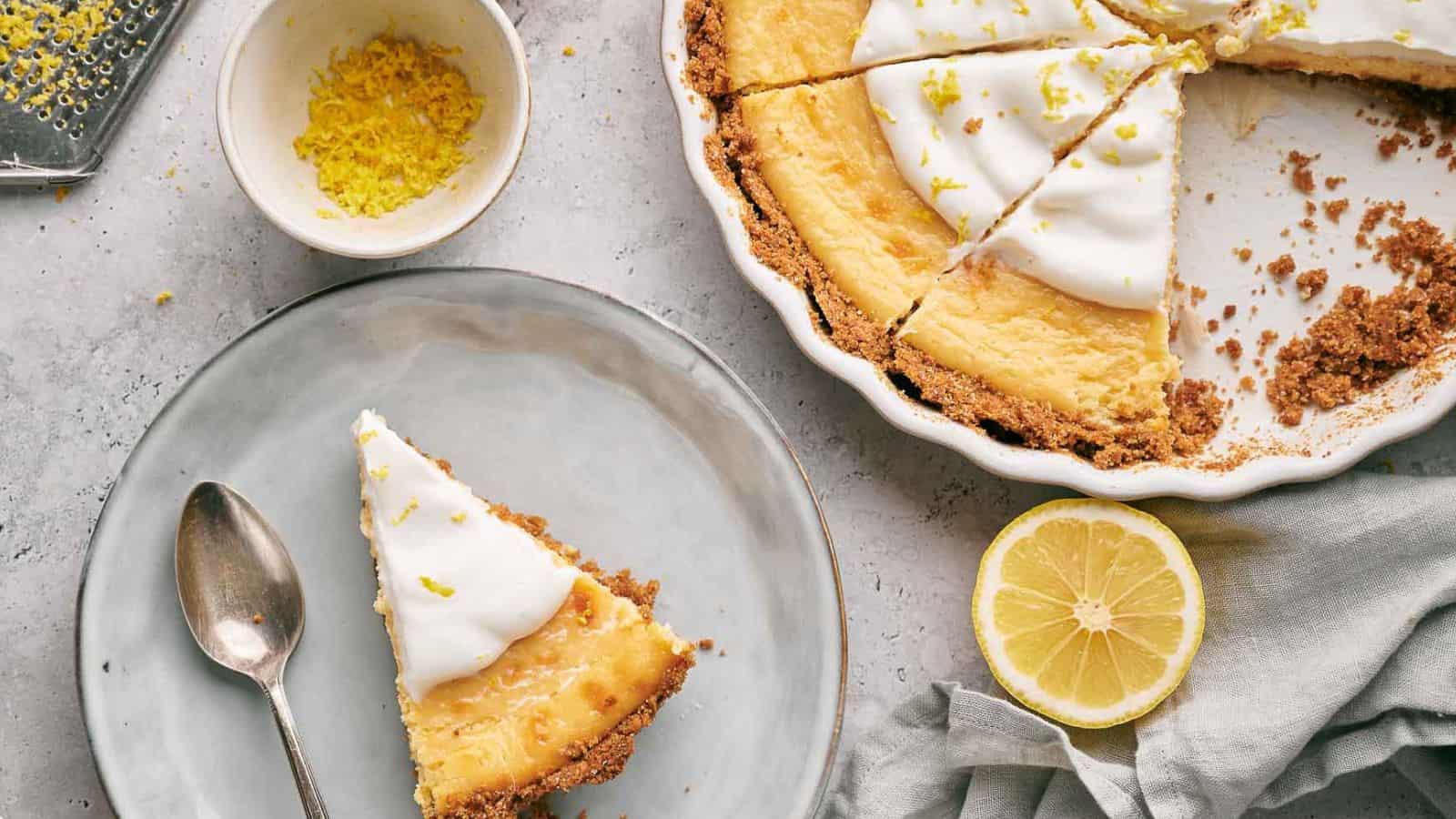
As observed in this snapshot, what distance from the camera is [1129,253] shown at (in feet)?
10.8

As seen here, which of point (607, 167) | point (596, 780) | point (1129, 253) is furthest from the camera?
point (607, 167)

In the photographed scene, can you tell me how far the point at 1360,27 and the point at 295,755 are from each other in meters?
3.40

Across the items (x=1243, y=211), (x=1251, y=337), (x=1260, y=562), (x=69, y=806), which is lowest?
(x=69, y=806)

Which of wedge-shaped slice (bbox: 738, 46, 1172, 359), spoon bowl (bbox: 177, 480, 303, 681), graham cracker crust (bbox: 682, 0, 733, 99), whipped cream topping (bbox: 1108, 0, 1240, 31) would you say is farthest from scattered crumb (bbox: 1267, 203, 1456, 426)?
spoon bowl (bbox: 177, 480, 303, 681)

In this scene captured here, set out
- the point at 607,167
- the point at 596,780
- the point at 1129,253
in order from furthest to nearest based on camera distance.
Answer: the point at 607,167 → the point at 1129,253 → the point at 596,780

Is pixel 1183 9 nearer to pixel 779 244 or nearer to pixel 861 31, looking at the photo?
pixel 861 31

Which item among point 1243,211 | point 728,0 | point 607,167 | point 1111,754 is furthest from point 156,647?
point 1243,211

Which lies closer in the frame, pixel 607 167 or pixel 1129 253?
pixel 1129 253

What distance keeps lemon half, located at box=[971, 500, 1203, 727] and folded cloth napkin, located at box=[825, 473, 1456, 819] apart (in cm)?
13

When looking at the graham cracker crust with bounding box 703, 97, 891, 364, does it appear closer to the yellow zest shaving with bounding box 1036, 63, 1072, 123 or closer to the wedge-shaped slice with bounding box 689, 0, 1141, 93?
the wedge-shaped slice with bounding box 689, 0, 1141, 93

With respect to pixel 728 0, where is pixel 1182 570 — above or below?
below

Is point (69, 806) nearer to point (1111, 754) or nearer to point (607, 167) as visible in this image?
point (607, 167)

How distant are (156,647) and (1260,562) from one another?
9.55 feet

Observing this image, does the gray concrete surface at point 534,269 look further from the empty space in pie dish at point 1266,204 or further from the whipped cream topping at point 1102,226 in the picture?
the whipped cream topping at point 1102,226
